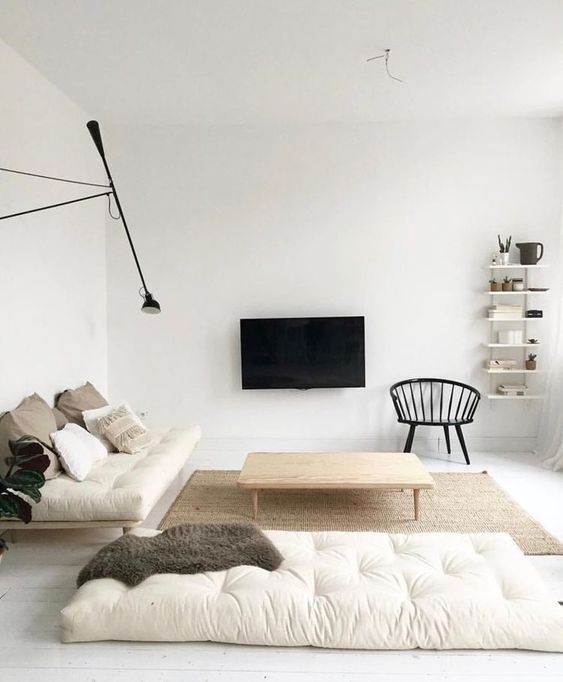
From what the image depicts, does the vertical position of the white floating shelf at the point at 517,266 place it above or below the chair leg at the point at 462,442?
above

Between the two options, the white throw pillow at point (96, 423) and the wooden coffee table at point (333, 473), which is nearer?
the wooden coffee table at point (333, 473)

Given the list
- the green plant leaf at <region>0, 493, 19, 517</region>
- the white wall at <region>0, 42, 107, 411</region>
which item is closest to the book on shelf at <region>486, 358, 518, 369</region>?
Result: the white wall at <region>0, 42, 107, 411</region>

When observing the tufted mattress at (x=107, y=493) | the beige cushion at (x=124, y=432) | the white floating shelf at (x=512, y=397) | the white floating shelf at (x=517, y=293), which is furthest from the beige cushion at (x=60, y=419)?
the white floating shelf at (x=517, y=293)

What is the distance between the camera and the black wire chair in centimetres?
529

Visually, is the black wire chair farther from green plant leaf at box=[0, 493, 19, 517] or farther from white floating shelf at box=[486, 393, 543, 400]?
green plant leaf at box=[0, 493, 19, 517]

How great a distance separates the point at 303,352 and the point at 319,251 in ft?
2.96

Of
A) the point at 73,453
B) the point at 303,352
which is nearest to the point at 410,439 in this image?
the point at 303,352

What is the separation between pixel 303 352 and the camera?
5375 millimetres

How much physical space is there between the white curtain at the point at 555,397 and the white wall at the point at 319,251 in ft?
0.71

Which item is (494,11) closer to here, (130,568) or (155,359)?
(130,568)

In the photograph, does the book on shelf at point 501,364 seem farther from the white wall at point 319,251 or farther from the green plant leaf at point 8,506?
the green plant leaf at point 8,506

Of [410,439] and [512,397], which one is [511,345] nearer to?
[512,397]

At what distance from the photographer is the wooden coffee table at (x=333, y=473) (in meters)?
3.78

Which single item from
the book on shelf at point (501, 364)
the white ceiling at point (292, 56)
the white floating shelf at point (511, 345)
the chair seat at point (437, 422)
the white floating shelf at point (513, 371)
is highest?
the white ceiling at point (292, 56)
